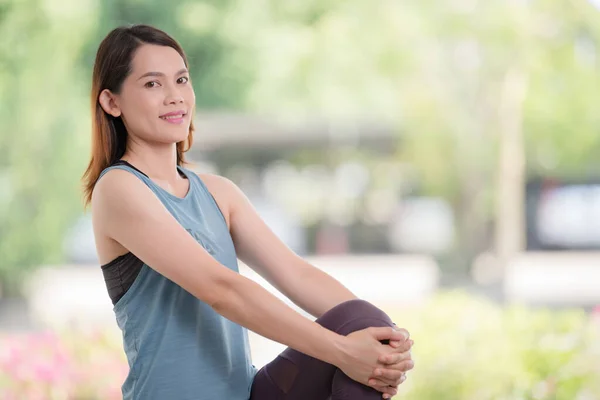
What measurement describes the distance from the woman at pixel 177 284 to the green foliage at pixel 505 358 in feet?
4.80

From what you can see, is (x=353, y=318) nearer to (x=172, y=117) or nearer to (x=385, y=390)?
(x=385, y=390)

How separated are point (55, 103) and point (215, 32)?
1121 mm

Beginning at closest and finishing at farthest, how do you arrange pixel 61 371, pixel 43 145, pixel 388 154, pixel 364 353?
pixel 364 353 < pixel 61 371 < pixel 43 145 < pixel 388 154

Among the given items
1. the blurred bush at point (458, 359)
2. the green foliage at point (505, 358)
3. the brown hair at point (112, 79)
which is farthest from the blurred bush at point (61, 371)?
the brown hair at point (112, 79)

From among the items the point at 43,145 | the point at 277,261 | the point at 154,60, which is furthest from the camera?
the point at 43,145

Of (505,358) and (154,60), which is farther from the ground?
(154,60)

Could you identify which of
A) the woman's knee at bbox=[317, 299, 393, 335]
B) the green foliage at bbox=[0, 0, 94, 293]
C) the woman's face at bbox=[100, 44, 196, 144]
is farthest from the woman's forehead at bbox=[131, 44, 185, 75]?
the green foliage at bbox=[0, 0, 94, 293]

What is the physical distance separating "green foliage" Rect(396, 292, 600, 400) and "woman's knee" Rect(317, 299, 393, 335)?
4.79 ft

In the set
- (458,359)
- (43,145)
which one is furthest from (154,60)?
(43,145)

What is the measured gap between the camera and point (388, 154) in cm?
737

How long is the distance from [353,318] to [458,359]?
1.60 m

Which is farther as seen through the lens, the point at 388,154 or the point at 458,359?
the point at 388,154

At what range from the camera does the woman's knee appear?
4.35 feet

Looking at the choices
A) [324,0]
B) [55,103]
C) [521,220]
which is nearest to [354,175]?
[521,220]
